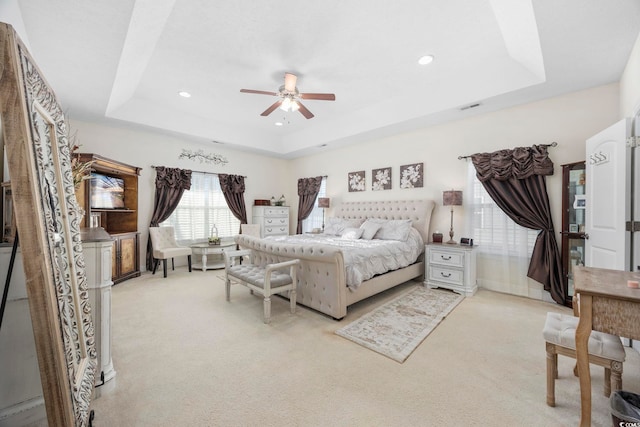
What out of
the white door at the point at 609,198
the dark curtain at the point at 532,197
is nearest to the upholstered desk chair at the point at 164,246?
the dark curtain at the point at 532,197

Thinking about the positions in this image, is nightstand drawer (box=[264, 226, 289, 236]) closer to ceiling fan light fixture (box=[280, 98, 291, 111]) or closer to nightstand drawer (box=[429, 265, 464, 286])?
ceiling fan light fixture (box=[280, 98, 291, 111])

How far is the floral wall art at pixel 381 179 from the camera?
210 inches

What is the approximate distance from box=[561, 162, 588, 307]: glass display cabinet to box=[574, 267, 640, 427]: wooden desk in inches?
92.5

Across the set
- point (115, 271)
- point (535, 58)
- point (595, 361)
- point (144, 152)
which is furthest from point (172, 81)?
point (595, 361)

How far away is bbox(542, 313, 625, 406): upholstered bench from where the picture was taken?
1500 millimetres

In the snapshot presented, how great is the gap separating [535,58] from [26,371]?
508 cm

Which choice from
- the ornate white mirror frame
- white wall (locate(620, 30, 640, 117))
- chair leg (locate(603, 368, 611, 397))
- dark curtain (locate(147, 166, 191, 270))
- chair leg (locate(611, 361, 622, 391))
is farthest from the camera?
dark curtain (locate(147, 166, 191, 270))

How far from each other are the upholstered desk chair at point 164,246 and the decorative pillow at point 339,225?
287 cm

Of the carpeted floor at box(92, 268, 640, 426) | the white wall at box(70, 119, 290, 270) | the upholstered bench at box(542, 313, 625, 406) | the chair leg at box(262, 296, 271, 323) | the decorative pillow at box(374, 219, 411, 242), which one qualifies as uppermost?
the white wall at box(70, 119, 290, 270)

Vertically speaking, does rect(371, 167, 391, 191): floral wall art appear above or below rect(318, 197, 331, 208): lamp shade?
above

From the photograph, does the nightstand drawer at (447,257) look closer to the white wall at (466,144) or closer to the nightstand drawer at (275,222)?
the white wall at (466,144)

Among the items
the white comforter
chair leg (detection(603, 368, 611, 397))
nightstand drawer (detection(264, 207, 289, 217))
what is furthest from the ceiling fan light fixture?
chair leg (detection(603, 368, 611, 397))

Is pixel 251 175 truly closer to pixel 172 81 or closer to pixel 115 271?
pixel 172 81

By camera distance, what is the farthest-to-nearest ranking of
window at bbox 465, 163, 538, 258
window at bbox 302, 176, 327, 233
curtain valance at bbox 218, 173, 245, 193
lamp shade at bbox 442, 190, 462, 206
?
1. window at bbox 302, 176, 327, 233
2. curtain valance at bbox 218, 173, 245, 193
3. lamp shade at bbox 442, 190, 462, 206
4. window at bbox 465, 163, 538, 258
